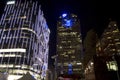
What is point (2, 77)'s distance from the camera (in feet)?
92.2

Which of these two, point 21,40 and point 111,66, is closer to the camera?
point 111,66

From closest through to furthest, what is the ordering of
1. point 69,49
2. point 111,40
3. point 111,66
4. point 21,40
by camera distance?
point 111,66
point 21,40
point 111,40
point 69,49

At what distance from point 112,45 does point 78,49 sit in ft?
189

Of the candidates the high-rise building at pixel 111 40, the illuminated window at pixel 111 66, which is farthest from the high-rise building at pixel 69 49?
the illuminated window at pixel 111 66

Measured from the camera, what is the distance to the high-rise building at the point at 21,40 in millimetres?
103812

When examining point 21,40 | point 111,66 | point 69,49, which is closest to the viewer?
point 111,66

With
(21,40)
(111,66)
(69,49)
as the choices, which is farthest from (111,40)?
(111,66)

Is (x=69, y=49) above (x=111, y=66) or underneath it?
above

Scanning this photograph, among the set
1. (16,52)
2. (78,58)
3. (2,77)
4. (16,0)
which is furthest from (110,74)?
(78,58)

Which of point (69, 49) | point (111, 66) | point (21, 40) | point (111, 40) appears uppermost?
point (21, 40)

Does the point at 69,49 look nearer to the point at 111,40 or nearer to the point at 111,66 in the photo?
the point at 111,40

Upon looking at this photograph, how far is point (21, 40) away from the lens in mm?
110062

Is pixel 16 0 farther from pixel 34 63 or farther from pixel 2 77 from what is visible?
pixel 2 77

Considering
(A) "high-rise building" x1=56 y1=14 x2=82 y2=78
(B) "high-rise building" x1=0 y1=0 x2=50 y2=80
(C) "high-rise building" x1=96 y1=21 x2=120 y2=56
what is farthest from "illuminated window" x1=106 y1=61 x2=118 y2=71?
(A) "high-rise building" x1=56 y1=14 x2=82 y2=78
